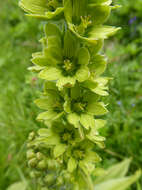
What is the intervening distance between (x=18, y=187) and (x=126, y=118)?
148cm

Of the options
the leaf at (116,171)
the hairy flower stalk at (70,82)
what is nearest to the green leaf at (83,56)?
the hairy flower stalk at (70,82)

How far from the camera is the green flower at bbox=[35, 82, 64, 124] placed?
163 cm

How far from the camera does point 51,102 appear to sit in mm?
1673

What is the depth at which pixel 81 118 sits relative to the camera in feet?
5.12

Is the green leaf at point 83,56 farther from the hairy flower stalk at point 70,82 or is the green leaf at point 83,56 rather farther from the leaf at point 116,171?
the leaf at point 116,171

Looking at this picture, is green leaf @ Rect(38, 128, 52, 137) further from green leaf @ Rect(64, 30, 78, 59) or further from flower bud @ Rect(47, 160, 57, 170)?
green leaf @ Rect(64, 30, 78, 59)

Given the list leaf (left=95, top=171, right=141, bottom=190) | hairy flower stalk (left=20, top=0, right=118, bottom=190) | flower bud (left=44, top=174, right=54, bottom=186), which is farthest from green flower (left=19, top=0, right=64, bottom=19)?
leaf (left=95, top=171, right=141, bottom=190)

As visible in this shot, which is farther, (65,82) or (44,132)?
(44,132)

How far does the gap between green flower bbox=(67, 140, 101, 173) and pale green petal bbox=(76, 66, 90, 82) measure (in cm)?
56

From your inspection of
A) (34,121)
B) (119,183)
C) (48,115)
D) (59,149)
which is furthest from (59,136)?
(119,183)

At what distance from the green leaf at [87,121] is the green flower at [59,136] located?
20cm

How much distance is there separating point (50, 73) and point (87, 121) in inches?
15.3

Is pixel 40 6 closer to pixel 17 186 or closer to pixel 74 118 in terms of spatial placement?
pixel 74 118

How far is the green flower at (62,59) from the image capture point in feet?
4.71
